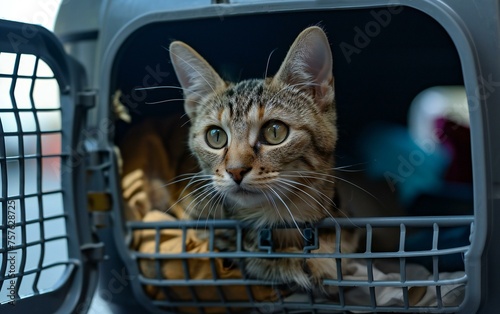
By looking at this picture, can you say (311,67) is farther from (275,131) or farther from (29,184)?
(29,184)

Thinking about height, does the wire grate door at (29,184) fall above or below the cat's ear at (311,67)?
below

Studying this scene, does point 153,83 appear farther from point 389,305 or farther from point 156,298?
point 389,305

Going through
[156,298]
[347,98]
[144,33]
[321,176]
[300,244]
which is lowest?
[156,298]

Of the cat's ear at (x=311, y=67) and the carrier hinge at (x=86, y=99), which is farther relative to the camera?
the carrier hinge at (x=86, y=99)

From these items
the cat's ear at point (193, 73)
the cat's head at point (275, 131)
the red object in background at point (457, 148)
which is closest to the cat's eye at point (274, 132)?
the cat's head at point (275, 131)

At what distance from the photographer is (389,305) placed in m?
0.91

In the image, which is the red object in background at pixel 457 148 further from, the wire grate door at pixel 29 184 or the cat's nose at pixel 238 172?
the wire grate door at pixel 29 184

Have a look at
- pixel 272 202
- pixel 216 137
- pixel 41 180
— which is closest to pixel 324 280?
pixel 272 202

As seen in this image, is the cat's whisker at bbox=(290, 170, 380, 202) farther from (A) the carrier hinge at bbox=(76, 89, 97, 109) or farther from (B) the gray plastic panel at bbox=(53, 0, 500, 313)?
(A) the carrier hinge at bbox=(76, 89, 97, 109)

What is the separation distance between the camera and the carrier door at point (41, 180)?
904 millimetres

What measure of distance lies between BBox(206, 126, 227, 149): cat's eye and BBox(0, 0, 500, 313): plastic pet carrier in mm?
94

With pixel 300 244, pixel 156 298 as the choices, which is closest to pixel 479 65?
pixel 300 244

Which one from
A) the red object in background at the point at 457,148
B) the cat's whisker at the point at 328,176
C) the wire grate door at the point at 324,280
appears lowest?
the wire grate door at the point at 324,280

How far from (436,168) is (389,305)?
0.25 metres
